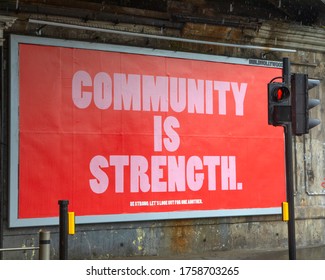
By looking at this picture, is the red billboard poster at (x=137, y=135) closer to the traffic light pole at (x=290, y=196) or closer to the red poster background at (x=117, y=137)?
the red poster background at (x=117, y=137)

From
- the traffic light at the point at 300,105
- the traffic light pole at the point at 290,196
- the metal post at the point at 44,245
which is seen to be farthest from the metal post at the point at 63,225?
the traffic light at the point at 300,105

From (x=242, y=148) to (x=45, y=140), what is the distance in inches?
Result: 185

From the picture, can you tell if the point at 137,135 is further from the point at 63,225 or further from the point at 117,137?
the point at 63,225

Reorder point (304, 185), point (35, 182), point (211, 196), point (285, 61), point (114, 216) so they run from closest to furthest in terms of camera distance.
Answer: point (285, 61) < point (35, 182) < point (114, 216) < point (211, 196) < point (304, 185)

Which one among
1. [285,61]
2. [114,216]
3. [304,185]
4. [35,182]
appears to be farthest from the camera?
[304,185]

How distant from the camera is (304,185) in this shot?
49.9 feet

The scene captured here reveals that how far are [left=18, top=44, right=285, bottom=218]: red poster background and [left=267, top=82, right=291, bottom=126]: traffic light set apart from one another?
422 centimetres

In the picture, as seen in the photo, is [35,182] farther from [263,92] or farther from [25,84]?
[263,92]

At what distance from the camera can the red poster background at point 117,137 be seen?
472 inches

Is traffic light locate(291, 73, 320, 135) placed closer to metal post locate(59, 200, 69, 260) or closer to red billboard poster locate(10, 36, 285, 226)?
metal post locate(59, 200, 69, 260)

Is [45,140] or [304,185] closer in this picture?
[45,140]

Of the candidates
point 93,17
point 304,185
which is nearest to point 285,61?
point 93,17

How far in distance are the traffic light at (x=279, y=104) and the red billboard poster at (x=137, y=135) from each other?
4216 millimetres

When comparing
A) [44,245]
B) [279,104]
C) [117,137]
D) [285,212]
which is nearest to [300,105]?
[279,104]
